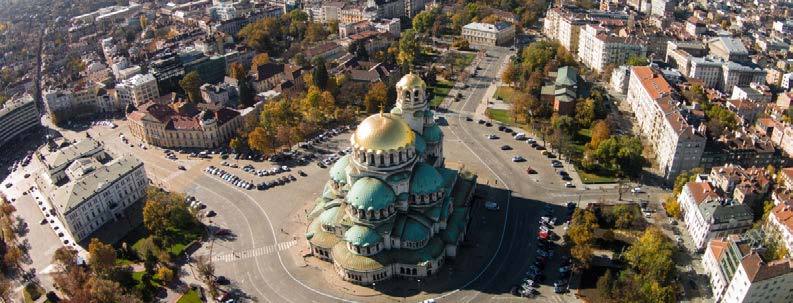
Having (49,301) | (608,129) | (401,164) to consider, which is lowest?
(49,301)

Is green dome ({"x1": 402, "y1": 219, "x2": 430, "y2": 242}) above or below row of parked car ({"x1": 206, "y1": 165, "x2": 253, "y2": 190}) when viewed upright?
above

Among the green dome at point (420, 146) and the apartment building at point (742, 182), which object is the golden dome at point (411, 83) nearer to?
the green dome at point (420, 146)

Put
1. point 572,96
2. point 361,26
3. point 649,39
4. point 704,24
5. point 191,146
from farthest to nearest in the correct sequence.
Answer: point 361,26
point 704,24
point 649,39
point 572,96
point 191,146

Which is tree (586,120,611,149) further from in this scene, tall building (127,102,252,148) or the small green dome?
tall building (127,102,252,148)

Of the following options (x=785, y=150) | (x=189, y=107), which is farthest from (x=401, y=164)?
(x=785, y=150)

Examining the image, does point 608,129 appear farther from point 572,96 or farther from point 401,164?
point 401,164

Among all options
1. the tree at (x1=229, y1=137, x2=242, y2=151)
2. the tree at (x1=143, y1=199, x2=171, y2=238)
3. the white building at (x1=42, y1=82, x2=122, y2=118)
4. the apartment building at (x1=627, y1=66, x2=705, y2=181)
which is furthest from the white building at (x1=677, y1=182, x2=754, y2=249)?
the white building at (x1=42, y1=82, x2=122, y2=118)

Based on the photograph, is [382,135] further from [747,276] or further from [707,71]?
[707,71]

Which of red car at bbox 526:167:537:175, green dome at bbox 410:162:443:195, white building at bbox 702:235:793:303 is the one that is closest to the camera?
white building at bbox 702:235:793:303
